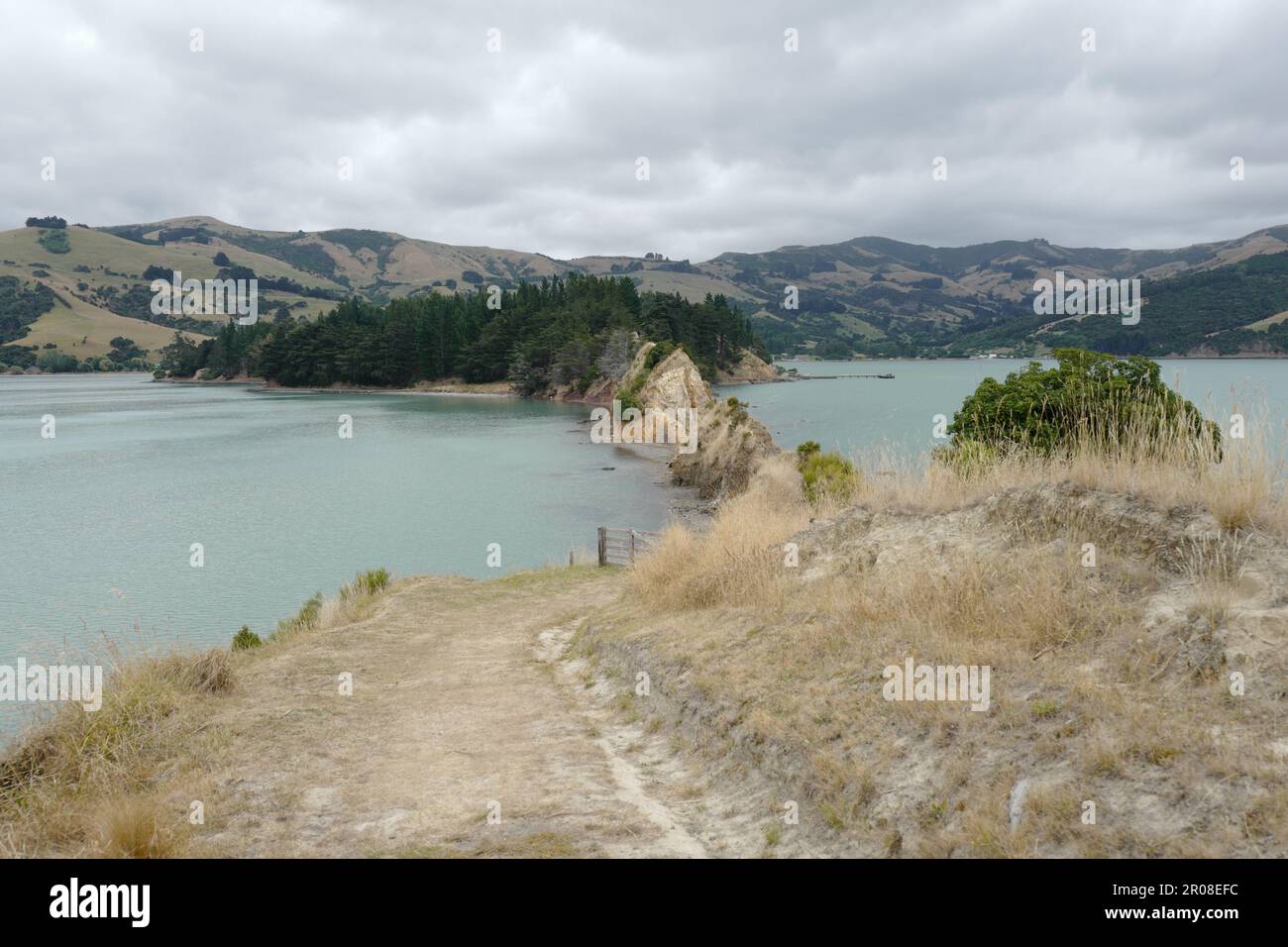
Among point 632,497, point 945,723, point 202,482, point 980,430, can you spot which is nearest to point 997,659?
point 945,723

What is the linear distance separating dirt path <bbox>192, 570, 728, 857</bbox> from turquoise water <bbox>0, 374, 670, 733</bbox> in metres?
3.36

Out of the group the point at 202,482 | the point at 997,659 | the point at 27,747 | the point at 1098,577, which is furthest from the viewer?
the point at 202,482

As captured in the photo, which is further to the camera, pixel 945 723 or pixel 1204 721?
pixel 945 723

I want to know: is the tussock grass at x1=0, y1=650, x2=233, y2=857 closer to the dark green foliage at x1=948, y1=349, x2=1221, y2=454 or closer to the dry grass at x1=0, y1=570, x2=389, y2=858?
the dry grass at x1=0, y1=570, x2=389, y2=858

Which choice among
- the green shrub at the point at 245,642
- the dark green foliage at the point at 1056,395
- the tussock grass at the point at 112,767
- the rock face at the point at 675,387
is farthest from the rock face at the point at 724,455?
the tussock grass at the point at 112,767

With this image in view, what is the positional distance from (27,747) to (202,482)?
47707 mm

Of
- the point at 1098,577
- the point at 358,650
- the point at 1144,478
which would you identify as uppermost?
the point at 1144,478

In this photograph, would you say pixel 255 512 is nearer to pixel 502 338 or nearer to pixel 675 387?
pixel 675 387

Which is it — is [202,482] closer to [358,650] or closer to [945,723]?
[358,650]

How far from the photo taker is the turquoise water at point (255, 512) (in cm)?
2572

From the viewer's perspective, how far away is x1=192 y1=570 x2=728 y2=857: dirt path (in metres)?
6.77

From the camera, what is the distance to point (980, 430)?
20375 mm
